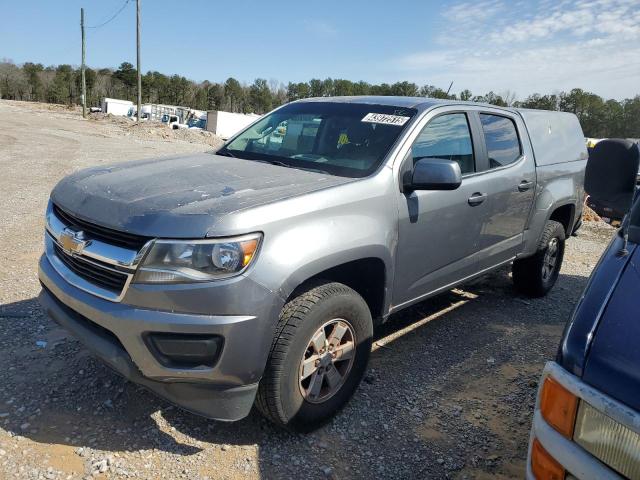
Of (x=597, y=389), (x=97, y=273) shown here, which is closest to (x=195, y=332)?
(x=97, y=273)

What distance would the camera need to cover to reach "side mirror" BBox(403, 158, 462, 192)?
2887mm

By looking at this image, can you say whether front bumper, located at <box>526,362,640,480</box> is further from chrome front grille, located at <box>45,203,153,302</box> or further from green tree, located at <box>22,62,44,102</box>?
green tree, located at <box>22,62,44,102</box>

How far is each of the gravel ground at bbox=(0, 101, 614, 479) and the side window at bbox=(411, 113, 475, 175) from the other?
4.89 feet

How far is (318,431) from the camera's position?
2818 mm

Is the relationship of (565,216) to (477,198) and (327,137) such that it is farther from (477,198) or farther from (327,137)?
(327,137)

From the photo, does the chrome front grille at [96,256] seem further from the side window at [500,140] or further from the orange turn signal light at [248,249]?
the side window at [500,140]

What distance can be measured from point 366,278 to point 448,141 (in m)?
1.29

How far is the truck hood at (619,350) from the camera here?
1.35 meters

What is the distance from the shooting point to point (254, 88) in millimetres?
84750

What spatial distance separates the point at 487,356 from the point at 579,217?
8.24 feet

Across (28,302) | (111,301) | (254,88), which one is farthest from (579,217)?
(254,88)

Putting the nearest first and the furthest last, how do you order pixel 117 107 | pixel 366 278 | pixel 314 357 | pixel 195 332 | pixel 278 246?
1. pixel 195 332
2. pixel 278 246
3. pixel 314 357
4. pixel 366 278
5. pixel 117 107

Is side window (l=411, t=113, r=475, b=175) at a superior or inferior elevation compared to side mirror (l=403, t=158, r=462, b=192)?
superior

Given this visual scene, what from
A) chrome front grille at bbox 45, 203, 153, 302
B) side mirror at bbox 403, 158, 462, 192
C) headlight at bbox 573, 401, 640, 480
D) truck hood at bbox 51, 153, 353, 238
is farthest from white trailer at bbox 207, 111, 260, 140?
headlight at bbox 573, 401, 640, 480
